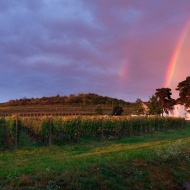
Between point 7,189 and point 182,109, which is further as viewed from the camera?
point 182,109

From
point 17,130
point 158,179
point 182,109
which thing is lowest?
point 158,179

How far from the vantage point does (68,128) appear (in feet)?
91.8

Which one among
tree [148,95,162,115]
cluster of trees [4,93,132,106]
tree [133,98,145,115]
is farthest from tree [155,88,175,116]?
cluster of trees [4,93,132,106]

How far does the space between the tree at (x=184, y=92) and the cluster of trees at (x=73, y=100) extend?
43.1 metres

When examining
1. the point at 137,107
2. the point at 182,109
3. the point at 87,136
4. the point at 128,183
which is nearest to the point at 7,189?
the point at 128,183

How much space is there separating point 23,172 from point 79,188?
6.74 ft

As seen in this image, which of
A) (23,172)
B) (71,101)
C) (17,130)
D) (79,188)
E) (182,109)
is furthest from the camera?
(71,101)

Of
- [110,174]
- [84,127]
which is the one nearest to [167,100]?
[84,127]

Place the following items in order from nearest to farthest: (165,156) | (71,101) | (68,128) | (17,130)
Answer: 1. (165,156)
2. (17,130)
3. (68,128)
4. (71,101)

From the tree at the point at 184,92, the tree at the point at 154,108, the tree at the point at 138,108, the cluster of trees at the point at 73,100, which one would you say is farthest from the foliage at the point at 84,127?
the cluster of trees at the point at 73,100

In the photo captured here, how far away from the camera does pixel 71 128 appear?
2809cm

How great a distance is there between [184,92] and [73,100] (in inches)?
2260

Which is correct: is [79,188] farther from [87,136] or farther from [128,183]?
[87,136]

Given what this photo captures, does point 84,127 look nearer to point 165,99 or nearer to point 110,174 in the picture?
point 110,174
